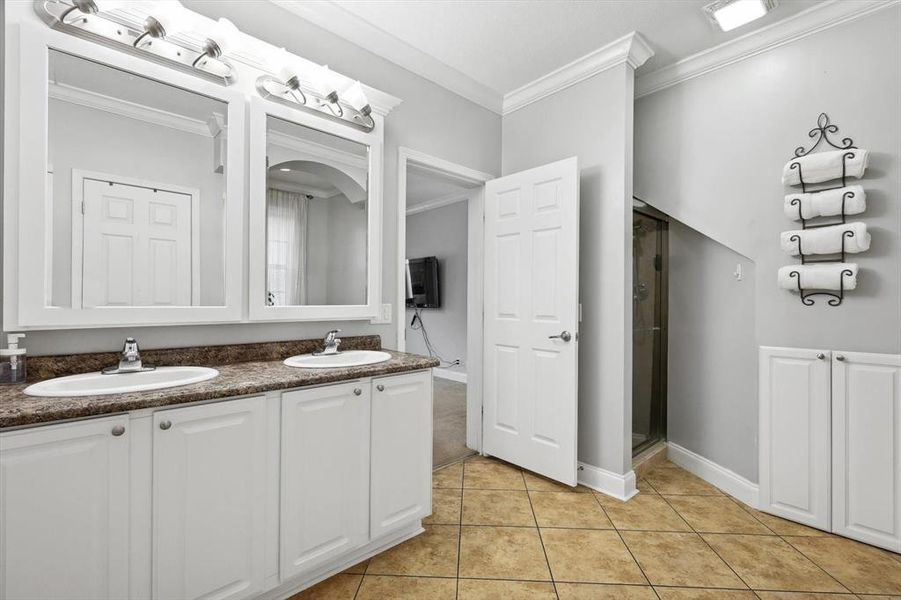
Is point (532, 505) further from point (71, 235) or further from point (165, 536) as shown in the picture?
point (71, 235)

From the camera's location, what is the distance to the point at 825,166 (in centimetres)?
203

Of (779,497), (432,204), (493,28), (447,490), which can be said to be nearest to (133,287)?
(447,490)

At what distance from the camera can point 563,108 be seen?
9.21 feet

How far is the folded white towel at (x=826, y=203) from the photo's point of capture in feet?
6.41

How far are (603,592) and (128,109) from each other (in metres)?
2.65

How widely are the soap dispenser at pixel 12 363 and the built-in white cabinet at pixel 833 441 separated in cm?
322

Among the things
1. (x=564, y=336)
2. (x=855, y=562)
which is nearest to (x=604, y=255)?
(x=564, y=336)

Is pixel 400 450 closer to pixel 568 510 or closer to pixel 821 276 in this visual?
pixel 568 510

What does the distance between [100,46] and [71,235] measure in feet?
2.34

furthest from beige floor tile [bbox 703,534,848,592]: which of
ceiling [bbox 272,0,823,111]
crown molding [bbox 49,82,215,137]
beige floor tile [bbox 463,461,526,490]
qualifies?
crown molding [bbox 49,82,215,137]

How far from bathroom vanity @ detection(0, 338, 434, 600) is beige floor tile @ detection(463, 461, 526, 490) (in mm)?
793

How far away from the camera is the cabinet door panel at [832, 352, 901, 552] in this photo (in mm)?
1900

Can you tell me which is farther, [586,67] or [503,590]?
[586,67]

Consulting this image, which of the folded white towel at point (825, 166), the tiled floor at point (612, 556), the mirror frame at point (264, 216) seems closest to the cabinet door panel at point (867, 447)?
the tiled floor at point (612, 556)
